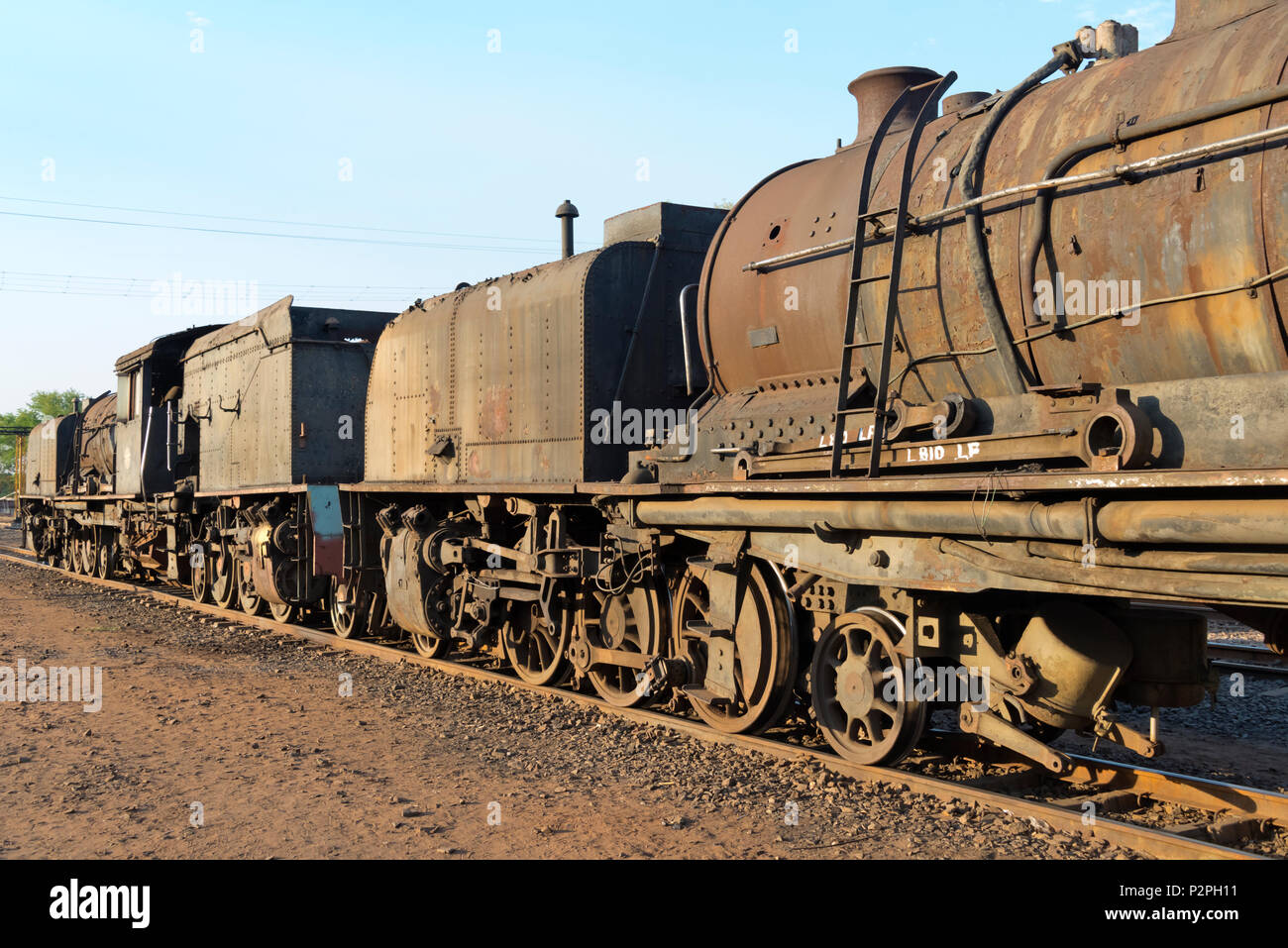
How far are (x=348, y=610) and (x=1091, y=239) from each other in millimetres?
10503

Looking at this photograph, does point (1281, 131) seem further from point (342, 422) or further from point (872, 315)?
point (342, 422)

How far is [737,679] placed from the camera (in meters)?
7.52

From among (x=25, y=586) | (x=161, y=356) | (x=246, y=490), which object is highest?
(x=161, y=356)

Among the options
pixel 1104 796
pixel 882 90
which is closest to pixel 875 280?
pixel 882 90

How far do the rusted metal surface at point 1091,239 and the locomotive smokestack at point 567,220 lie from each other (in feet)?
12.2

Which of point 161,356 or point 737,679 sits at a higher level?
point 161,356

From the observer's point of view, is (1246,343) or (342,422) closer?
(1246,343)

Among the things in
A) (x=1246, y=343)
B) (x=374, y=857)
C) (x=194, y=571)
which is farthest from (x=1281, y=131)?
(x=194, y=571)

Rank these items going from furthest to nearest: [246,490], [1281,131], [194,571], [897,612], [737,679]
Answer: [194,571] → [246,490] → [737,679] → [897,612] → [1281,131]

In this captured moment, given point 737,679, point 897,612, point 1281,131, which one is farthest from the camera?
point 737,679

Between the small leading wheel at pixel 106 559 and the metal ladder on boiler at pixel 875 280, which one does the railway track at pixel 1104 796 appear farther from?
the small leading wheel at pixel 106 559

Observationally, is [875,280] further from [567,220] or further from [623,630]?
[567,220]

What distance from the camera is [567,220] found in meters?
10.6
